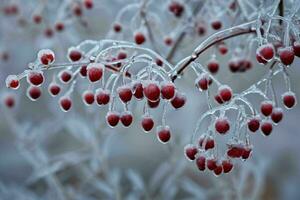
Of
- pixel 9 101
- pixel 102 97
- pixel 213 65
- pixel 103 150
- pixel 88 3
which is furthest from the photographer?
pixel 103 150

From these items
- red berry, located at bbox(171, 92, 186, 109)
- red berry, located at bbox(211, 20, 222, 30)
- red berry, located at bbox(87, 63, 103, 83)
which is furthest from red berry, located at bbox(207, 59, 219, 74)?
red berry, located at bbox(87, 63, 103, 83)

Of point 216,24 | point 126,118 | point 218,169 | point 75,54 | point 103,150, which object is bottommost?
point 218,169

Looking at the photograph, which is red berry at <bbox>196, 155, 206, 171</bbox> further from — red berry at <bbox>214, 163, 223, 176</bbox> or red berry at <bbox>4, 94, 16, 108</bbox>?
red berry at <bbox>4, 94, 16, 108</bbox>

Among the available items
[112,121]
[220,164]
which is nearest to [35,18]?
[112,121]

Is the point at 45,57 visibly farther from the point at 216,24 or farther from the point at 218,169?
the point at 216,24

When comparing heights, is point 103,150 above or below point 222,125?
above

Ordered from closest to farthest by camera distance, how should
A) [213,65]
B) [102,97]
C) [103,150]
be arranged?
[102,97]
[213,65]
[103,150]

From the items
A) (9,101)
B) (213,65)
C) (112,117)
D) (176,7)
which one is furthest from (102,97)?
(9,101)
